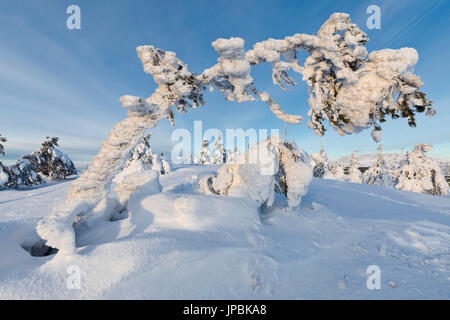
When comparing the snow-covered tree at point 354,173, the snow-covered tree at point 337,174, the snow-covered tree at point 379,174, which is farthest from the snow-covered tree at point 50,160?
the snow-covered tree at point 379,174

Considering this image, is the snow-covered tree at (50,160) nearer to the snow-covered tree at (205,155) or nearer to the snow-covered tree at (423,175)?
the snow-covered tree at (205,155)

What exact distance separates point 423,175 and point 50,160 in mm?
47866

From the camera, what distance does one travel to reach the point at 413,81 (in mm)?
3361

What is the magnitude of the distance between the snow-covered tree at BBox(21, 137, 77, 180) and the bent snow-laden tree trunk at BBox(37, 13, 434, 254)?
3398cm

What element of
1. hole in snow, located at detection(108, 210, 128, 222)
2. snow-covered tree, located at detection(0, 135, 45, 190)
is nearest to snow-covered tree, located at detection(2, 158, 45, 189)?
snow-covered tree, located at detection(0, 135, 45, 190)

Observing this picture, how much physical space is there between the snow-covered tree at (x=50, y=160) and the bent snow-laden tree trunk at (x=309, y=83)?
34.0 metres

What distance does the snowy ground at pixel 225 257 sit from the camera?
2.46 metres

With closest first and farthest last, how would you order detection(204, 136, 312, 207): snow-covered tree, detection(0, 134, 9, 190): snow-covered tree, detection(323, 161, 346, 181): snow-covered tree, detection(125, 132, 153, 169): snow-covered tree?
detection(204, 136, 312, 207): snow-covered tree
detection(0, 134, 9, 190): snow-covered tree
detection(323, 161, 346, 181): snow-covered tree
detection(125, 132, 153, 169): snow-covered tree

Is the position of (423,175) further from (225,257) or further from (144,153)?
(144,153)

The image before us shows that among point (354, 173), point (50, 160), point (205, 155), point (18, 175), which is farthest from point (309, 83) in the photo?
point (205, 155)

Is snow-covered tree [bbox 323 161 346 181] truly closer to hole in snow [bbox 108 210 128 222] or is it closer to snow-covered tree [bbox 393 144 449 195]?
snow-covered tree [bbox 393 144 449 195]

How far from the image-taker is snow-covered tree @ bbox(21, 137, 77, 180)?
89.6 ft

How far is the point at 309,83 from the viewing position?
4.35 metres
